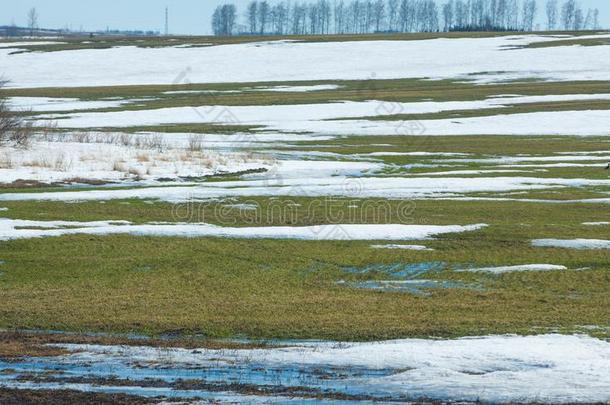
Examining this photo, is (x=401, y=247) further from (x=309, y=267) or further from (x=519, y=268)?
(x=519, y=268)

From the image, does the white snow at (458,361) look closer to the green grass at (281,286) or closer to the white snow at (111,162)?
the green grass at (281,286)

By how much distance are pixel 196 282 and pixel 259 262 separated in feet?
6.63

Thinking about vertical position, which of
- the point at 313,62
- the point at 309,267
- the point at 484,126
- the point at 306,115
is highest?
the point at 313,62

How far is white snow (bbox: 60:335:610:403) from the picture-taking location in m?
11.9

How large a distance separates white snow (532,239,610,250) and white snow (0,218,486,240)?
215cm

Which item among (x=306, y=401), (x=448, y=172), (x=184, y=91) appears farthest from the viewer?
(x=184, y=91)

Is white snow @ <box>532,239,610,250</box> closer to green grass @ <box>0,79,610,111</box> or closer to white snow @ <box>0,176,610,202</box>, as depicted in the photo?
white snow @ <box>0,176,610,202</box>

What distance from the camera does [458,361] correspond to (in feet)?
43.0

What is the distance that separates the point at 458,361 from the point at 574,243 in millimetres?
10399

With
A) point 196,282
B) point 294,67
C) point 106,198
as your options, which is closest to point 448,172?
point 106,198

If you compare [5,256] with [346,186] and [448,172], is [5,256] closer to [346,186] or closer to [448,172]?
[346,186]

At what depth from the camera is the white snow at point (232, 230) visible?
23469 mm

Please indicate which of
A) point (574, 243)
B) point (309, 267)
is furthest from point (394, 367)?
point (574, 243)

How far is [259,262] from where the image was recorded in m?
21.0
